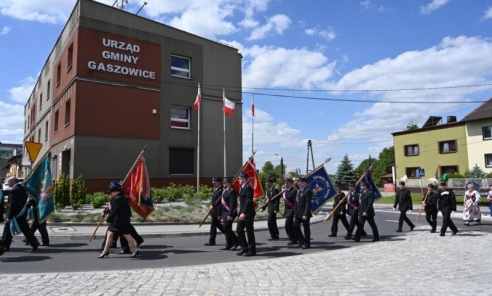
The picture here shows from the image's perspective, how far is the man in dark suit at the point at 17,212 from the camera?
8859 millimetres

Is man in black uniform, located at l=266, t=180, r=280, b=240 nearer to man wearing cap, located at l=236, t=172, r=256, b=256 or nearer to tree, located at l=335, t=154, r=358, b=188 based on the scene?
man wearing cap, located at l=236, t=172, r=256, b=256

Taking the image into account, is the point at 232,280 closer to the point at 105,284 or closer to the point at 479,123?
the point at 105,284

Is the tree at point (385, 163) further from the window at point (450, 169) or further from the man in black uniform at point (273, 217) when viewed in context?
the man in black uniform at point (273, 217)

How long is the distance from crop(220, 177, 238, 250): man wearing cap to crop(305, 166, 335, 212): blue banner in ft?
A: 12.6

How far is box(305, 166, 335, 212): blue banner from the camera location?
41.8 feet

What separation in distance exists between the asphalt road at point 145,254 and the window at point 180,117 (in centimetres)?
1608

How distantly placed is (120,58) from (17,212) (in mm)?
17220

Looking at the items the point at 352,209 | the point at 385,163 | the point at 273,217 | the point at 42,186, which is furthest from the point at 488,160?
the point at 385,163

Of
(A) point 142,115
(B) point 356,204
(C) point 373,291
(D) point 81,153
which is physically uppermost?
(A) point 142,115

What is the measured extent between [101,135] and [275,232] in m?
15.4

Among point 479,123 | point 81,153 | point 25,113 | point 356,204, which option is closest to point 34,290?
point 356,204

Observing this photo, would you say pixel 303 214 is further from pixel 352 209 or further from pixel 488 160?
pixel 488 160

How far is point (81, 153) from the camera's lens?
22.5 m

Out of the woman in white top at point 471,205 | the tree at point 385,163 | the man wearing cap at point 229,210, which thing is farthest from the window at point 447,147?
the tree at point 385,163
